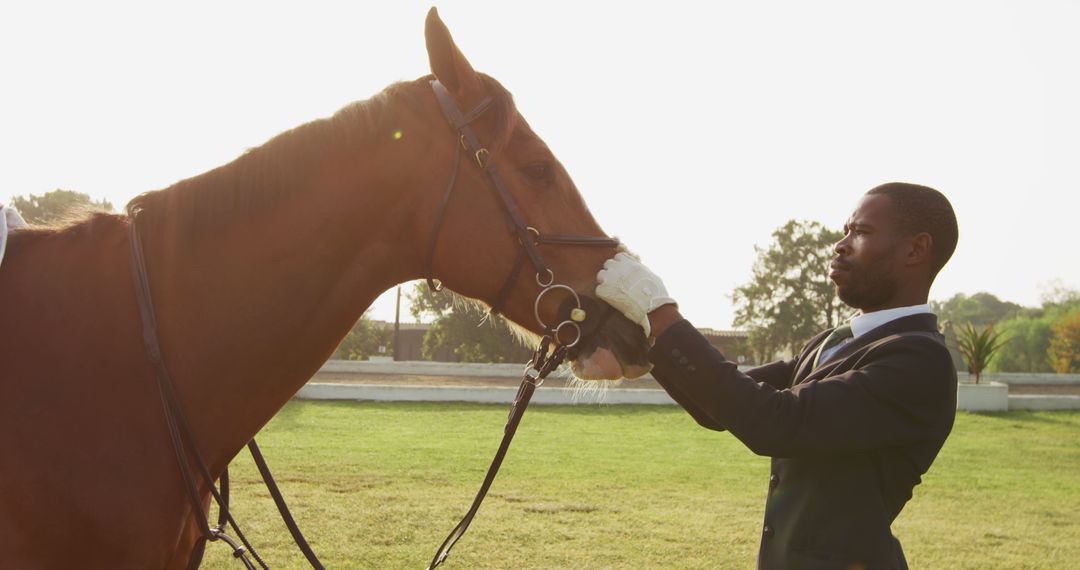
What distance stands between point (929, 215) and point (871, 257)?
24cm

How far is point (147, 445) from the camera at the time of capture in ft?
7.22

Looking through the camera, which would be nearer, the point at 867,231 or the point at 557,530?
the point at 867,231

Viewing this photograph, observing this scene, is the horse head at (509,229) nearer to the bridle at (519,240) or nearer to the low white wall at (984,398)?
the bridle at (519,240)

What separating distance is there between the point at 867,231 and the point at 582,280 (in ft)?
3.63

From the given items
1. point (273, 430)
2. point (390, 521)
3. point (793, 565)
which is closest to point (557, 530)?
point (390, 521)

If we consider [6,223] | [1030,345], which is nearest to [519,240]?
[6,223]

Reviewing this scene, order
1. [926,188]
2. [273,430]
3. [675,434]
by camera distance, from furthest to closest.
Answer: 1. [675,434]
2. [273,430]
3. [926,188]

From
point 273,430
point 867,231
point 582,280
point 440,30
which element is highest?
point 440,30

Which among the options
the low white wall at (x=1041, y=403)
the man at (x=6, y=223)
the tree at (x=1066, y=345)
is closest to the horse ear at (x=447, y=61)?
the man at (x=6, y=223)

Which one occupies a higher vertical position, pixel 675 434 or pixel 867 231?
pixel 867 231

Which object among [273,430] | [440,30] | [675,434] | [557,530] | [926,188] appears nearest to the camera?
[440,30]

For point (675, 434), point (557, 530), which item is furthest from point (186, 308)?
point (675, 434)

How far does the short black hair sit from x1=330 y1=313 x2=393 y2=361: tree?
38456mm

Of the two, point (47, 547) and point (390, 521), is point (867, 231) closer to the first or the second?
point (47, 547)
